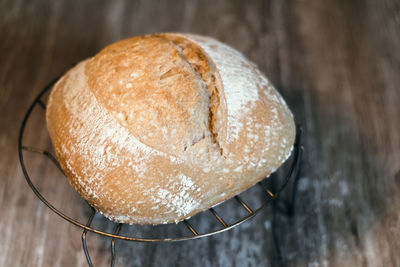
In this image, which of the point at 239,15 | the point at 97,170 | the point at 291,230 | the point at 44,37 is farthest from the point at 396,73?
the point at 44,37

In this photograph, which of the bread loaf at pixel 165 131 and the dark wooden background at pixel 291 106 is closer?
the bread loaf at pixel 165 131

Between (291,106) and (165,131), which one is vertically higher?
(165,131)

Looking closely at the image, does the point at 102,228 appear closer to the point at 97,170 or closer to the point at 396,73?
the point at 97,170

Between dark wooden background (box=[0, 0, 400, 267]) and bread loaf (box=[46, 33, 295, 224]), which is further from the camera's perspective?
dark wooden background (box=[0, 0, 400, 267])

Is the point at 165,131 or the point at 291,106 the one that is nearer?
the point at 165,131
